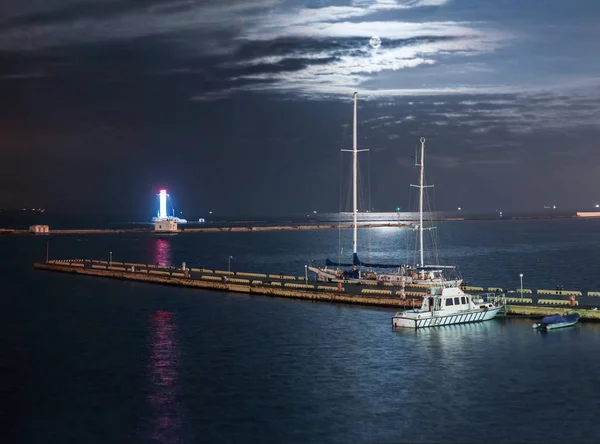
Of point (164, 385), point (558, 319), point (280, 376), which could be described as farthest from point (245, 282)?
point (164, 385)

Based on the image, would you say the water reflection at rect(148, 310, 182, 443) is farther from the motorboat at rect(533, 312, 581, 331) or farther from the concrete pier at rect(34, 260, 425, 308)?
the motorboat at rect(533, 312, 581, 331)

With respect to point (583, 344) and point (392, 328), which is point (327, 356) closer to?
point (392, 328)

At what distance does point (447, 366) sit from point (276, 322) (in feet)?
60.7

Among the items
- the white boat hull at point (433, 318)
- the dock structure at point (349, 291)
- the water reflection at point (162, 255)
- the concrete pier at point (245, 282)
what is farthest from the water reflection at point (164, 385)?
the water reflection at point (162, 255)

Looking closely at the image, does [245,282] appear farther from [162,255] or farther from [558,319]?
[162,255]

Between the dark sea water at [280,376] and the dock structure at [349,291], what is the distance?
1636 mm

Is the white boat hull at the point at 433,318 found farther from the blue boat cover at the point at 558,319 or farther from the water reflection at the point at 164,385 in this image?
the water reflection at the point at 164,385

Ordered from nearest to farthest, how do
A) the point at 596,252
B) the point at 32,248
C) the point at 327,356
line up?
1. the point at 327,356
2. the point at 596,252
3. the point at 32,248

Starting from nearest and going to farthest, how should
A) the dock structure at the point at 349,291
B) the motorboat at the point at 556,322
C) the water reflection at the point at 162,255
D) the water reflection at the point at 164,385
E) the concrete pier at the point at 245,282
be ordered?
the water reflection at the point at 164,385, the motorboat at the point at 556,322, the dock structure at the point at 349,291, the concrete pier at the point at 245,282, the water reflection at the point at 162,255

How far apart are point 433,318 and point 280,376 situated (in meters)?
16.6

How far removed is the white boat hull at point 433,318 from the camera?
5156cm

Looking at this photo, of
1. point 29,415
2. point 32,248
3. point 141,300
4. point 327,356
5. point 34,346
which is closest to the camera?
point 29,415

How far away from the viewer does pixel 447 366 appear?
41219 millimetres

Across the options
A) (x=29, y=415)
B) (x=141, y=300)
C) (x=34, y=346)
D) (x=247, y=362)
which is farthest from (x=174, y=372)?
(x=141, y=300)
